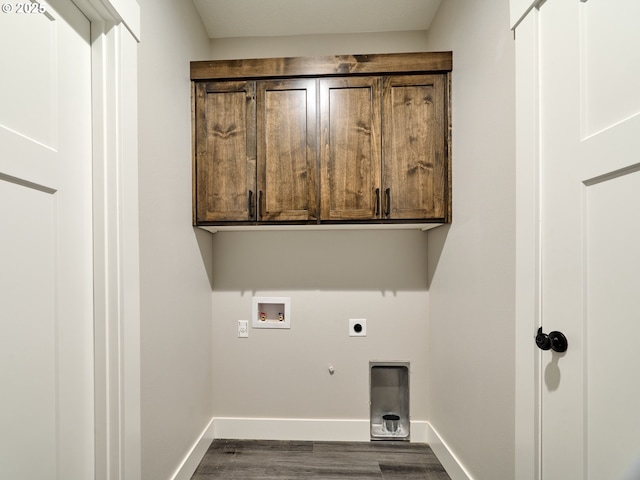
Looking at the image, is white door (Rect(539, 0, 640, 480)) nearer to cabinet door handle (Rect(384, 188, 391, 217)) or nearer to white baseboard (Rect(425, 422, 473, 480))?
white baseboard (Rect(425, 422, 473, 480))

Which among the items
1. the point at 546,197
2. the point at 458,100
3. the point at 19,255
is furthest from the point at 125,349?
the point at 458,100

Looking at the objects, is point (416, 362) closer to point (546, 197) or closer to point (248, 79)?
point (546, 197)

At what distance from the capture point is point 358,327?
2.17 metres

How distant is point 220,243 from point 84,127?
45.1 inches

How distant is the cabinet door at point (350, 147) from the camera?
183cm

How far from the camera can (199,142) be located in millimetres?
1868

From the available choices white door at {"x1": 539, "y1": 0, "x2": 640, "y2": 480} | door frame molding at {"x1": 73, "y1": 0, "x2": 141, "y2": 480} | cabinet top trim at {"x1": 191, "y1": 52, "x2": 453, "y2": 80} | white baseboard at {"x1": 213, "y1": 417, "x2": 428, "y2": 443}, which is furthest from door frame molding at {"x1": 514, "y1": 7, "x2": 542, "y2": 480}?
door frame molding at {"x1": 73, "y1": 0, "x2": 141, "y2": 480}

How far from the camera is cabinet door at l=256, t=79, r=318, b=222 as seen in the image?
1843 mm

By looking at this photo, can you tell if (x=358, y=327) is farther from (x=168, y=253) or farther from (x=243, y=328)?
(x=168, y=253)

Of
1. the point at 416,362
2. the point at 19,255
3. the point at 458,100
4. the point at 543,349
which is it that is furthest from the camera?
the point at 416,362

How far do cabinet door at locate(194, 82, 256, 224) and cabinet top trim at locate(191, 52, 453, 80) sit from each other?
0.06m

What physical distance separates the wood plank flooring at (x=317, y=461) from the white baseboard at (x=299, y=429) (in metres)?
0.04

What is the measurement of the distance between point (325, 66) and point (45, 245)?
1.53 m

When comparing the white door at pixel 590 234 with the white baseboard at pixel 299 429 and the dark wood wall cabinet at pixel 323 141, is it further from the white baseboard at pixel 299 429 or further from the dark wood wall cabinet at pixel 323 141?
the white baseboard at pixel 299 429
